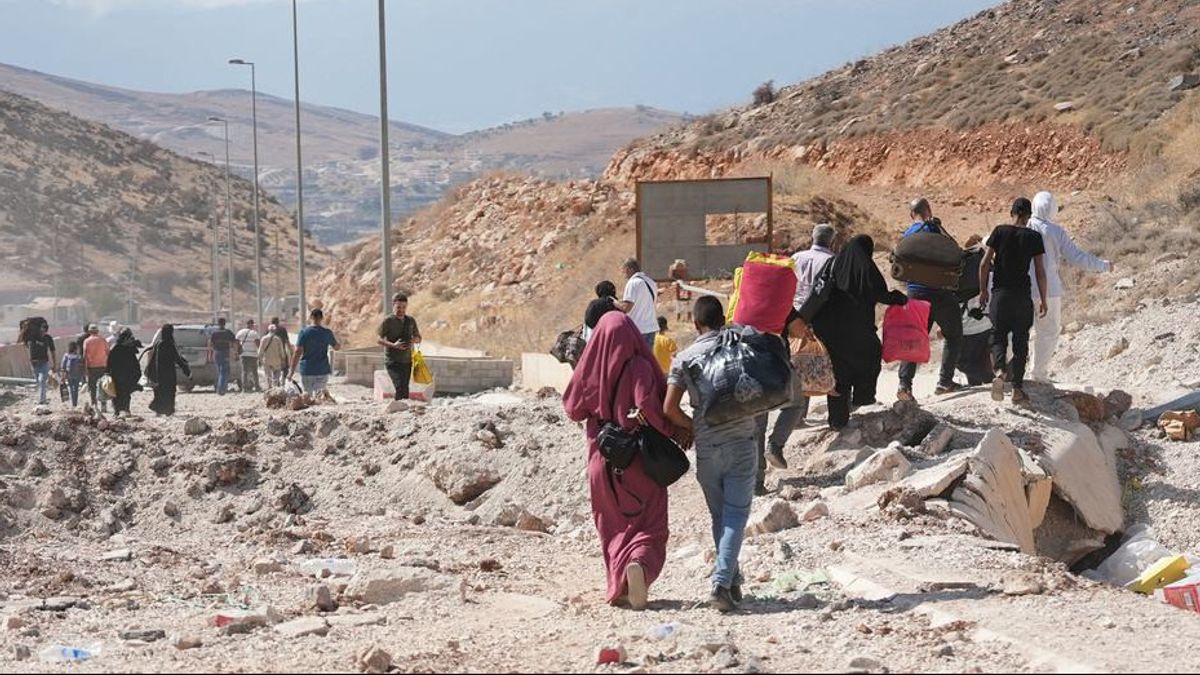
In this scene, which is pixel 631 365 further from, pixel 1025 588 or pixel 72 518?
pixel 72 518

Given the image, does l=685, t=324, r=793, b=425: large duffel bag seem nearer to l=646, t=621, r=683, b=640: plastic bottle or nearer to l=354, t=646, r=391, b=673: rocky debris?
l=646, t=621, r=683, b=640: plastic bottle

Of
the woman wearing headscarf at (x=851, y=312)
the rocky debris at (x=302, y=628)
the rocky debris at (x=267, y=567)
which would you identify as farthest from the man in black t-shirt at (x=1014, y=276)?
the rocky debris at (x=302, y=628)

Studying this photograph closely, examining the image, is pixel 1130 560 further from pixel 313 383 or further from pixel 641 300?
pixel 313 383

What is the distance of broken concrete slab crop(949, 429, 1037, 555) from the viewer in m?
10.6

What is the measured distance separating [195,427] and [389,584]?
690cm

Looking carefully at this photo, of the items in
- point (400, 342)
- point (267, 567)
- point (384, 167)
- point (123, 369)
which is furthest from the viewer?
point (384, 167)

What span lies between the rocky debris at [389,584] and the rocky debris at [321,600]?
0.58 ft

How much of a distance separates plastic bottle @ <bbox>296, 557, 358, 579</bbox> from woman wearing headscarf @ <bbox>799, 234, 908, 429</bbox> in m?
3.33

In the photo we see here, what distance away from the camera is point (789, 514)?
10750mm

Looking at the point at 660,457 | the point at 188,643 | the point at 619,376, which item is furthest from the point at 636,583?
the point at 188,643

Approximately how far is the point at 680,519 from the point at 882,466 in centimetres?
147

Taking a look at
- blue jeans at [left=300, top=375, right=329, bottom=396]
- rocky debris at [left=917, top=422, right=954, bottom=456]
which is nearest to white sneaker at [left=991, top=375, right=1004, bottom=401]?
rocky debris at [left=917, top=422, right=954, bottom=456]

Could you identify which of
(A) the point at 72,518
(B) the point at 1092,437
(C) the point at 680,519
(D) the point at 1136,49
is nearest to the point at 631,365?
(C) the point at 680,519

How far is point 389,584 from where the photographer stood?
30.4ft
